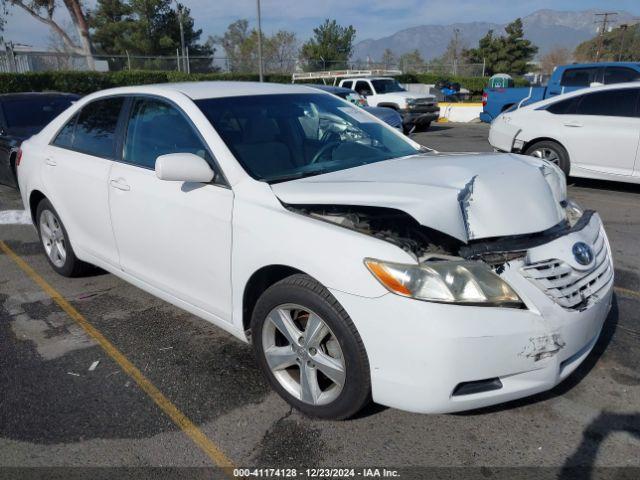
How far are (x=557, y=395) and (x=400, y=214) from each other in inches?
51.9

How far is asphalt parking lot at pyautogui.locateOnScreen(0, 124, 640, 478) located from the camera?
251 cm

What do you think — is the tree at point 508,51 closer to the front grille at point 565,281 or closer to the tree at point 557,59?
the tree at point 557,59

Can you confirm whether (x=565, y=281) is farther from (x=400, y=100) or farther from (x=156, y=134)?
(x=400, y=100)

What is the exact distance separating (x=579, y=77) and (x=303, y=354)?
1431 centimetres

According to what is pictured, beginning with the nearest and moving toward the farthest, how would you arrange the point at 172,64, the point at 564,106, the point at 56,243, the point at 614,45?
the point at 56,243
the point at 564,106
the point at 172,64
the point at 614,45

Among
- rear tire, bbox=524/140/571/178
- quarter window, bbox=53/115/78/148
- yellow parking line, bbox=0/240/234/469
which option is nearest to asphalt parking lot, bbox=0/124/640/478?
yellow parking line, bbox=0/240/234/469

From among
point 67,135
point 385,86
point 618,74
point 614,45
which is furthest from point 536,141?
point 614,45

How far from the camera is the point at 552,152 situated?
26.5 feet

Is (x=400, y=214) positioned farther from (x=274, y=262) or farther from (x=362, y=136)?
(x=362, y=136)

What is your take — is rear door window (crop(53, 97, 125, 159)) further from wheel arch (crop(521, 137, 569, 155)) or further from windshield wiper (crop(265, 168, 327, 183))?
wheel arch (crop(521, 137, 569, 155))

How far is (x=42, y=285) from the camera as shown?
4688mm

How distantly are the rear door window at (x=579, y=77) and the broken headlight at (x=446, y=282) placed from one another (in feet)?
45.0

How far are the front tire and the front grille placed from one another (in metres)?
0.87

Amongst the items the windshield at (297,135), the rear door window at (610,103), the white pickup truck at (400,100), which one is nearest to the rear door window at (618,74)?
the white pickup truck at (400,100)
